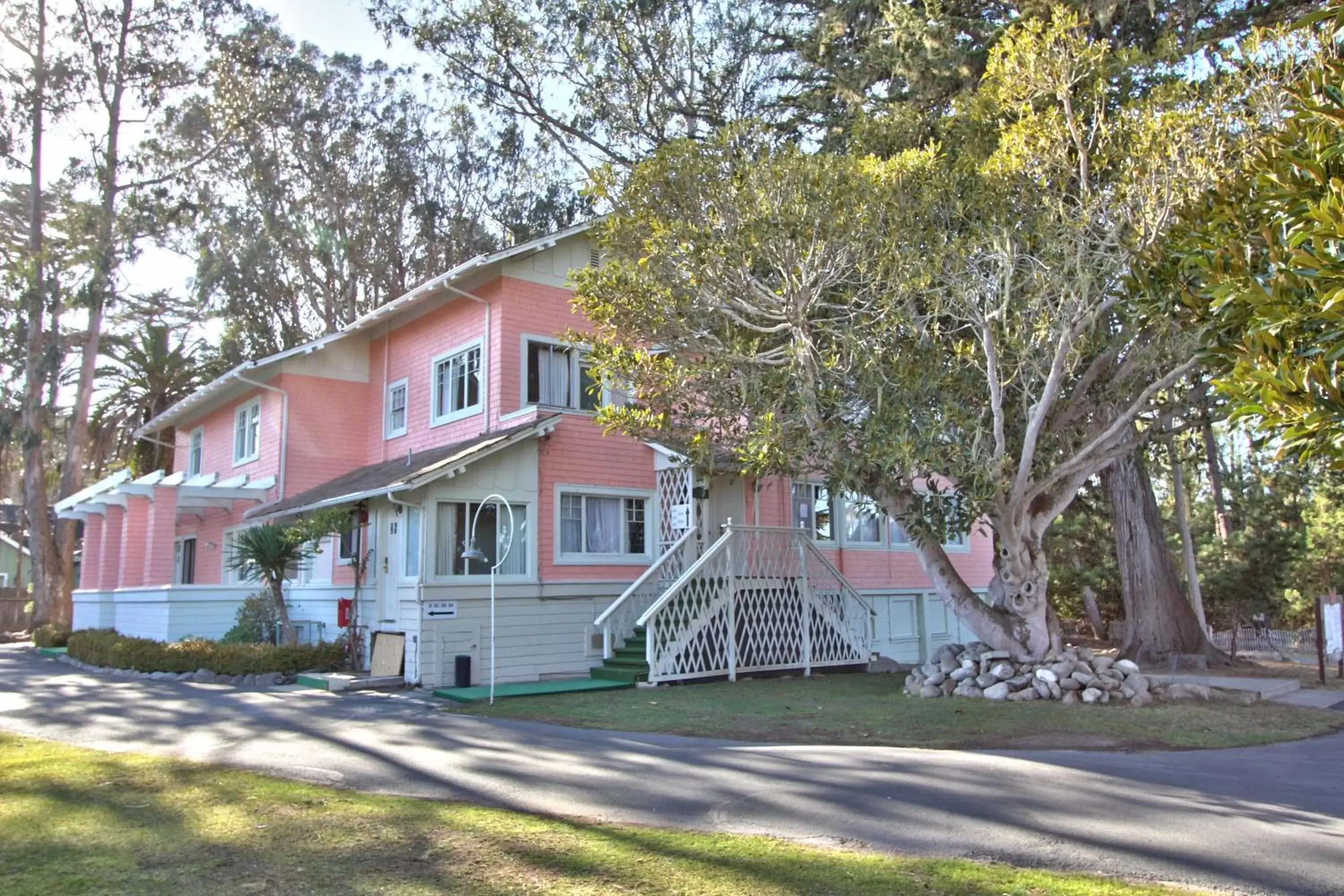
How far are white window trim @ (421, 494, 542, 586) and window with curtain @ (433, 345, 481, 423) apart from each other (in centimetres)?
255

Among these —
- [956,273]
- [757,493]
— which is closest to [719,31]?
[757,493]

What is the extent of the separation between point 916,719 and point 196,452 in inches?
905

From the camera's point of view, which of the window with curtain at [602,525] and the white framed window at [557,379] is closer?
the window with curtain at [602,525]

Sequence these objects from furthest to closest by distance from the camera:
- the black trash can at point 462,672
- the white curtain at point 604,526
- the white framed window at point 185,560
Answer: the white framed window at point 185,560 < the white curtain at point 604,526 < the black trash can at point 462,672

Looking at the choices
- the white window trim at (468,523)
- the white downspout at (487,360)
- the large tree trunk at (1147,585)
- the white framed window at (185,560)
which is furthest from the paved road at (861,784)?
the white framed window at (185,560)

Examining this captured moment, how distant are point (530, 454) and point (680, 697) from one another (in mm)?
5358

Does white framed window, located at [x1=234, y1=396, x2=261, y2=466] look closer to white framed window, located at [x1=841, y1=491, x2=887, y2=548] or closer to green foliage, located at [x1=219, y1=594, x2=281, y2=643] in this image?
green foliage, located at [x1=219, y1=594, x2=281, y2=643]

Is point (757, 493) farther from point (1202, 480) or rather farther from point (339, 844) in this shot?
point (1202, 480)

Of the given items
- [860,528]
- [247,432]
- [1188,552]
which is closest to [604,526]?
[860,528]

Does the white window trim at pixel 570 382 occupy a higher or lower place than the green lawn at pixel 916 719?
higher

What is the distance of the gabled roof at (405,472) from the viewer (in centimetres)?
1531

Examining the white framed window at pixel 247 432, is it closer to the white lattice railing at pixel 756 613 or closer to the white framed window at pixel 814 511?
the white lattice railing at pixel 756 613

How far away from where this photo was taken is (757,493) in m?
18.7

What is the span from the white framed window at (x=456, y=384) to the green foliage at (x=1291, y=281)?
46.1ft
